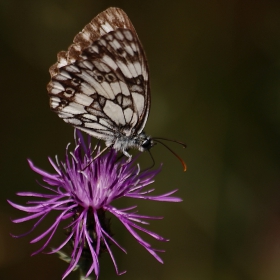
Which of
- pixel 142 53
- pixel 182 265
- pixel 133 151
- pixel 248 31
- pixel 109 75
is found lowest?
pixel 182 265

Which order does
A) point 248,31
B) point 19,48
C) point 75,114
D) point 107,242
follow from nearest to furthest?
point 107,242 → point 75,114 → point 19,48 → point 248,31

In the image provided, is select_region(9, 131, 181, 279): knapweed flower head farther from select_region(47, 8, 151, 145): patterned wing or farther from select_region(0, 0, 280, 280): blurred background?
select_region(0, 0, 280, 280): blurred background

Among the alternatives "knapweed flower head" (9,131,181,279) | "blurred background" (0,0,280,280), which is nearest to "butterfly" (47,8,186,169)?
"knapweed flower head" (9,131,181,279)

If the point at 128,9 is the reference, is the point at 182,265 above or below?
below

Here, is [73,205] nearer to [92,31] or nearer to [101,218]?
[101,218]

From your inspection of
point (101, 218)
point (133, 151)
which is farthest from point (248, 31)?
point (101, 218)

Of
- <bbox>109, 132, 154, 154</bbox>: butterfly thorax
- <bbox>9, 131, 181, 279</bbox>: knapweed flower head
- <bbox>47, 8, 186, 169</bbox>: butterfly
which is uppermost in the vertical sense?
<bbox>47, 8, 186, 169</bbox>: butterfly

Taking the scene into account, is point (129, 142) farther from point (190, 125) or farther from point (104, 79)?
point (190, 125)
